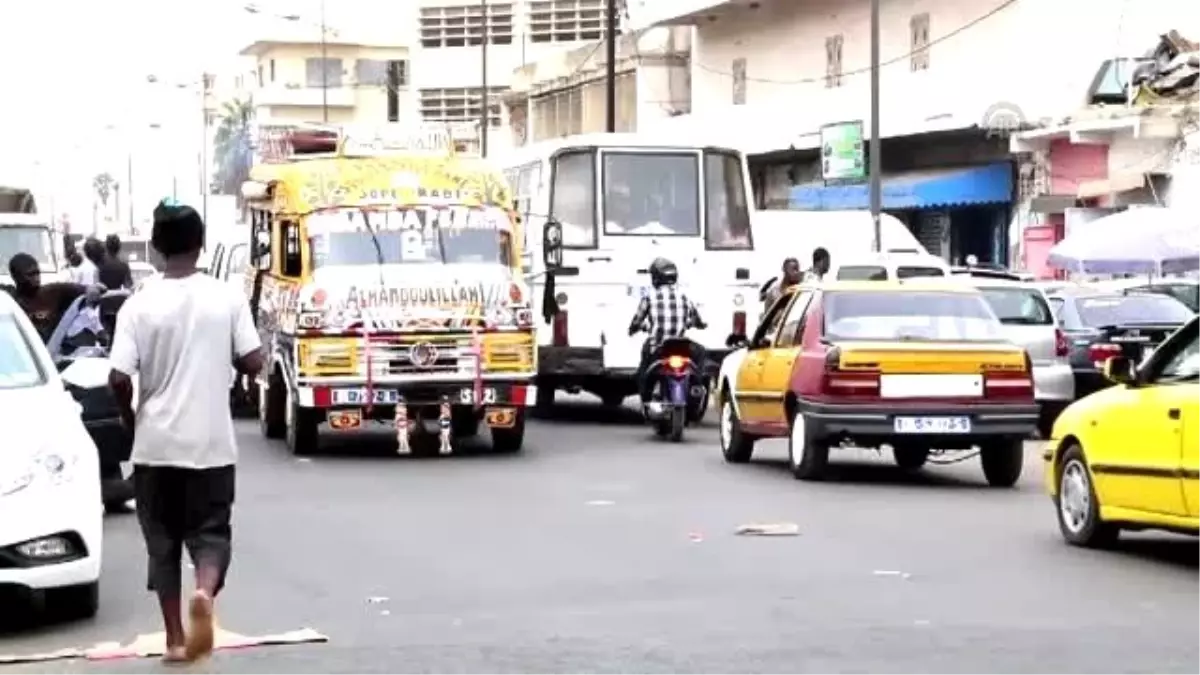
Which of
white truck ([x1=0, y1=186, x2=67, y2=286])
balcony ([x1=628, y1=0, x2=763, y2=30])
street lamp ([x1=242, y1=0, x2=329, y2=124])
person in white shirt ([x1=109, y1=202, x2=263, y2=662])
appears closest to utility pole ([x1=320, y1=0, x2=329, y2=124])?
street lamp ([x1=242, y1=0, x2=329, y2=124])

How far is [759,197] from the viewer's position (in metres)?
56.0

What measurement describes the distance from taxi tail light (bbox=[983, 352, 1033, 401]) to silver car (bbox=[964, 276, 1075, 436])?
4.96 meters

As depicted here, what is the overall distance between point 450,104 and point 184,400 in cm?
8478

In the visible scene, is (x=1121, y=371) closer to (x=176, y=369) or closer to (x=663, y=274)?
(x=176, y=369)

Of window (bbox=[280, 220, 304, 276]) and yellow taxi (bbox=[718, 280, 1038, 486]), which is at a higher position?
window (bbox=[280, 220, 304, 276])

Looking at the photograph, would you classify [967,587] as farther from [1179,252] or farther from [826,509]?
[1179,252]

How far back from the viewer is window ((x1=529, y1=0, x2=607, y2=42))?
298 feet

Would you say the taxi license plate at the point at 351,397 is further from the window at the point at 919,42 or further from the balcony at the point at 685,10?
the balcony at the point at 685,10

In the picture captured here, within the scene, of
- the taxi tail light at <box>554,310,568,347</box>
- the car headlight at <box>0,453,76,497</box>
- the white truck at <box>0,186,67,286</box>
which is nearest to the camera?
the car headlight at <box>0,453,76,497</box>

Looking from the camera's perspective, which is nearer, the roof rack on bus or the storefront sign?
the roof rack on bus

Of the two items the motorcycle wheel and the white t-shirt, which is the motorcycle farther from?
the white t-shirt

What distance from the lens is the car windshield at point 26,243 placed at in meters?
31.6

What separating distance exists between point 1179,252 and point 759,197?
2752 centimetres

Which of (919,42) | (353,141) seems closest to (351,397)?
(353,141)
